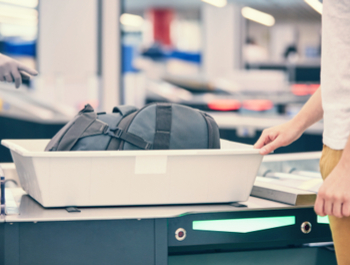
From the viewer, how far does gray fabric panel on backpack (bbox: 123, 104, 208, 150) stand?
1.11 meters

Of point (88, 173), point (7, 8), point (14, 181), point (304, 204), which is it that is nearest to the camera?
point (88, 173)

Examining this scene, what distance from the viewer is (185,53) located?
1344 cm

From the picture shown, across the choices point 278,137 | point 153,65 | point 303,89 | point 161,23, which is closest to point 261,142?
point 278,137

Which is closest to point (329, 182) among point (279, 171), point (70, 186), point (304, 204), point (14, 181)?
point (304, 204)

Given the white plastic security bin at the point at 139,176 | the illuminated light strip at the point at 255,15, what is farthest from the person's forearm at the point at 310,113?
the illuminated light strip at the point at 255,15

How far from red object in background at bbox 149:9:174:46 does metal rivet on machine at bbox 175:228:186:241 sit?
14696 millimetres

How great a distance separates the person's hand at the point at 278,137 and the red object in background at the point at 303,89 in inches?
258

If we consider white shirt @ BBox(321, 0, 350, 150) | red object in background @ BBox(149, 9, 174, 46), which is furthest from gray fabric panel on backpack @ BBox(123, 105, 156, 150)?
red object in background @ BBox(149, 9, 174, 46)

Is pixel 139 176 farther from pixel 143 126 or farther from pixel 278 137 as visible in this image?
pixel 278 137

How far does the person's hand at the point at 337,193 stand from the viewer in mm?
776

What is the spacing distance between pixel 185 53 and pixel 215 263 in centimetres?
1258

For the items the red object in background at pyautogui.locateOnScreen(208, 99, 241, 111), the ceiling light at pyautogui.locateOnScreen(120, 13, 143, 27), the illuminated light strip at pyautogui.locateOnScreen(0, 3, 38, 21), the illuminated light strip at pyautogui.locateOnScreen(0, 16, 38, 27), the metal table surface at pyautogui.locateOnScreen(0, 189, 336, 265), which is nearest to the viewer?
the metal table surface at pyautogui.locateOnScreen(0, 189, 336, 265)

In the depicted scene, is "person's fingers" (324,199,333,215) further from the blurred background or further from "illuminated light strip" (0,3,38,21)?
"illuminated light strip" (0,3,38,21)

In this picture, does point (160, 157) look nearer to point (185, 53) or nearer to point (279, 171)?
point (279, 171)
